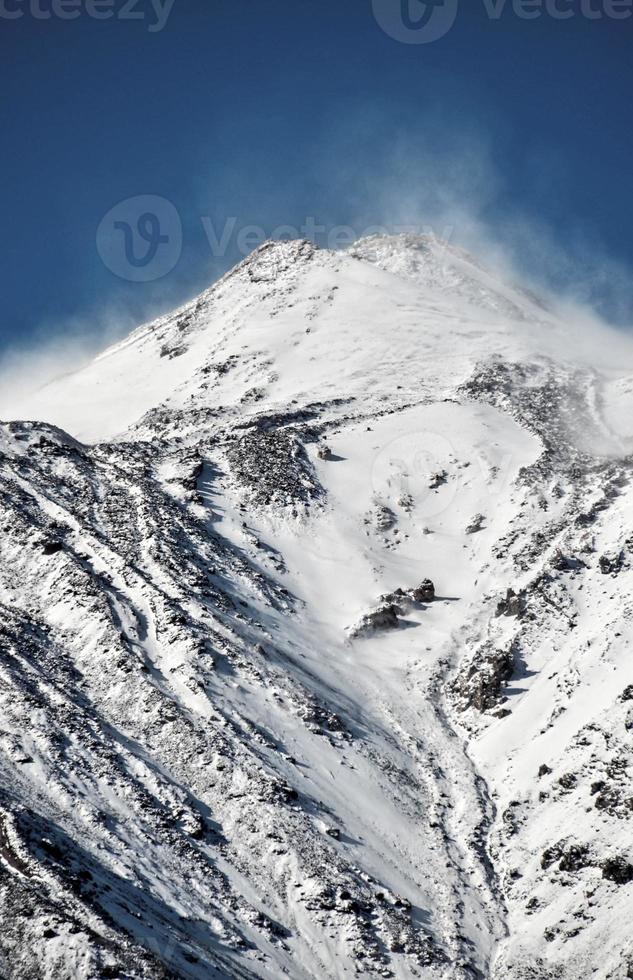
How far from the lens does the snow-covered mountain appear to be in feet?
123

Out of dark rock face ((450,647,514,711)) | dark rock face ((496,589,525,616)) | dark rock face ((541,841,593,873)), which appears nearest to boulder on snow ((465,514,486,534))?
dark rock face ((496,589,525,616))

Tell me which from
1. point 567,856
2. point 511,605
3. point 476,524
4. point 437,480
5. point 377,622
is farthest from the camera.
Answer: point 437,480

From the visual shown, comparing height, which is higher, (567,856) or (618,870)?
(618,870)

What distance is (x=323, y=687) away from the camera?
53.2 meters

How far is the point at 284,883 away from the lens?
3962 centimetres

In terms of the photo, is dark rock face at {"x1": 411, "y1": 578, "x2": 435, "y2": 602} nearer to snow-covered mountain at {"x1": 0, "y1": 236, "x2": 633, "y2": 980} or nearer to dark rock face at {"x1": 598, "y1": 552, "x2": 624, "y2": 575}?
snow-covered mountain at {"x1": 0, "y1": 236, "x2": 633, "y2": 980}

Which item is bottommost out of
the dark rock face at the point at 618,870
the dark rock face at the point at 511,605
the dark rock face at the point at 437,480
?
the dark rock face at the point at 618,870

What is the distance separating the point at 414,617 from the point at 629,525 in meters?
15.7

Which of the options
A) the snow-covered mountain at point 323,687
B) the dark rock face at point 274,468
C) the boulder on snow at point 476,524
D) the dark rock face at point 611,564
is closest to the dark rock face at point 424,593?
the snow-covered mountain at point 323,687

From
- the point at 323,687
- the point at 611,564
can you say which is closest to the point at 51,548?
the point at 323,687

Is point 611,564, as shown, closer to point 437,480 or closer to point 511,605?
point 511,605

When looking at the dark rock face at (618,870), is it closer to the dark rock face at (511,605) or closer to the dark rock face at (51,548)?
the dark rock face at (511,605)

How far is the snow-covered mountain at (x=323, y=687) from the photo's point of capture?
3744 cm

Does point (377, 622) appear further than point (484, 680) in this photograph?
Yes
